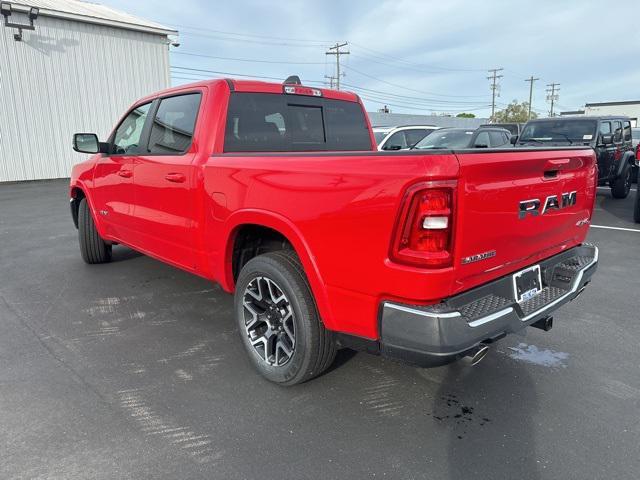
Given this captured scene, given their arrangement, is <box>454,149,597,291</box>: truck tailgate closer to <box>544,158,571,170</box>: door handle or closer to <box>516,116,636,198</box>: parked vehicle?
<box>544,158,571,170</box>: door handle

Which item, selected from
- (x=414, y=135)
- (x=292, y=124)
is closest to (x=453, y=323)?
(x=292, y=124)

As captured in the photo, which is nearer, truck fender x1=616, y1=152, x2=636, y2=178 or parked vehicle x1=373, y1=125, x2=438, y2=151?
truck fender x1=616, y1=152, x2=636, y2=178

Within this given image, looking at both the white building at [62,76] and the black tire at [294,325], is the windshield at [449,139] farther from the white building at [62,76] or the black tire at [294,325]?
the white building at [62,76]

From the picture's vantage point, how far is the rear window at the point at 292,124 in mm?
3525

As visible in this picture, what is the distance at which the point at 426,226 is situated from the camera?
2062mm

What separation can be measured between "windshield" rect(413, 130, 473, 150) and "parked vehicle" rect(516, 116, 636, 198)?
4.17 ft

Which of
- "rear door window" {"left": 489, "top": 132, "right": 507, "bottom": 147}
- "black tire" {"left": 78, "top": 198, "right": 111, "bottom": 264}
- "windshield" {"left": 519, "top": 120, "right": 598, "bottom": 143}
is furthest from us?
"rear door window" {"left": 489, "top": 132, "right": 507, "bottom": 147}

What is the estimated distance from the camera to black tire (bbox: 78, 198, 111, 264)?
558cm

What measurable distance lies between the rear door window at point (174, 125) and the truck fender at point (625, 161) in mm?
10432

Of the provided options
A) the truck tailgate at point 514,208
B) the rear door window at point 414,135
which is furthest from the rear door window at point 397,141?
the truck tailgate at point 514,208

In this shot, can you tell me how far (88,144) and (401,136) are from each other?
9131mm

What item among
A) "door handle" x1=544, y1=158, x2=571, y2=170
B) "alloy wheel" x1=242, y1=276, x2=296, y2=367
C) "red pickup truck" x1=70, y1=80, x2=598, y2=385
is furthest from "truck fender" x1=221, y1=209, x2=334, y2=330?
"door handle" x1=544, y1=158, x2=571, y2=170

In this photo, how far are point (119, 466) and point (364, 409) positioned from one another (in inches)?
51.7

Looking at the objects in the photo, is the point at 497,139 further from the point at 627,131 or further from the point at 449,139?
the point at 627,131
